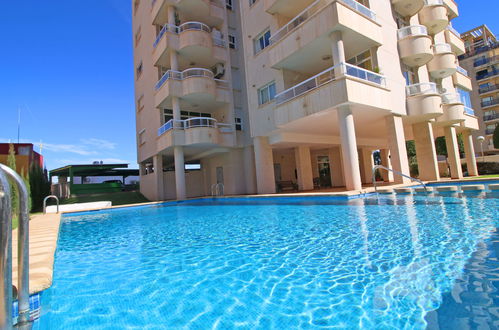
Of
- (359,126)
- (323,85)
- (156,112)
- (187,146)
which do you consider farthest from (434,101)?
(156,112)

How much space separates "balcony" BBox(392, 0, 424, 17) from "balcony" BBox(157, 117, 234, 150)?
544 inches

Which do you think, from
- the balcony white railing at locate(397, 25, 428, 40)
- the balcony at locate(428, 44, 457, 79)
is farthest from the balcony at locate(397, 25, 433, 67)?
the balcony at locate(428, 44, 457, 79)

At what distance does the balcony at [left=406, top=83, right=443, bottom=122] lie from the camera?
14781 mm

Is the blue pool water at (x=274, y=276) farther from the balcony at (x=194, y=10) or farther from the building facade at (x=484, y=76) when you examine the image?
the building facade at (x=484, y=76)

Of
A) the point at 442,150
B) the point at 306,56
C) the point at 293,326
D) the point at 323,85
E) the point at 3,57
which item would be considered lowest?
the point at 293,326

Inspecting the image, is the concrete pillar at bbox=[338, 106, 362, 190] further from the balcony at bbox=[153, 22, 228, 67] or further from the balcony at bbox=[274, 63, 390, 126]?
the balcony at bbox=[153, 22, 228, 67]

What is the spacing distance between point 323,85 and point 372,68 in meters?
3.39

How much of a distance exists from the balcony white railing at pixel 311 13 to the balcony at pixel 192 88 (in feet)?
19.3

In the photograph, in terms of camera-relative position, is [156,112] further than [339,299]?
Yes

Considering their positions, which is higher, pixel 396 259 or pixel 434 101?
pixel 434 101

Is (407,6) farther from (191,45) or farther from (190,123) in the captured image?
(190,123)

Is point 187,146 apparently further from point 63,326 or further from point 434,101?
point 63,326

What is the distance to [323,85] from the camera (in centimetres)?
1248

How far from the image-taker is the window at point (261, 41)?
58.1 feet
